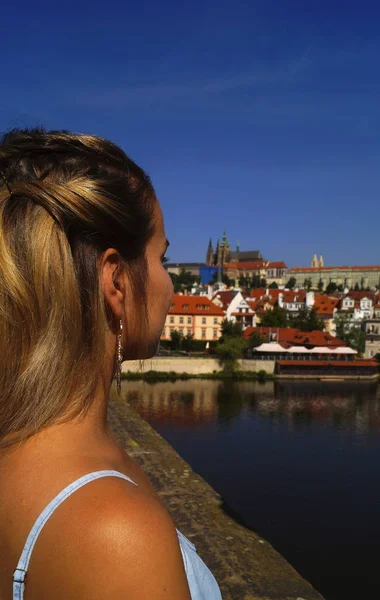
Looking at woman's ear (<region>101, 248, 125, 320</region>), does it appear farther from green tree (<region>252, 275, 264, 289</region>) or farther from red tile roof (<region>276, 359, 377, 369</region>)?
green tree (<region>252, 275, 264, 289</region>)

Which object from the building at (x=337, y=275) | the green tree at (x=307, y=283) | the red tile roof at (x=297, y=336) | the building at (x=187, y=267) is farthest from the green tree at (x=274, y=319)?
the building at (x=187, y=267)

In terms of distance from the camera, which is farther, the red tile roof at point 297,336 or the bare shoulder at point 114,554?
the red tile roof at point 297,336

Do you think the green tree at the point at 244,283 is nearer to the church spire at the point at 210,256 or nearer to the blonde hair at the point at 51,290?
the church spire at the point at 210,256

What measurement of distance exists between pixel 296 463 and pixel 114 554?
1294 centimetres

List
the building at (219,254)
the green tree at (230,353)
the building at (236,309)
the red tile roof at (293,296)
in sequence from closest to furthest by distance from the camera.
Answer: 1. the green tree at (230,353)
2. the building at (236,309)
3. the red tile roof at (293,296)
4. the building at (219,254)

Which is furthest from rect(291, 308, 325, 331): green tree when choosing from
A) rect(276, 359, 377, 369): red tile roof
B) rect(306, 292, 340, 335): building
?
rect(276, 359, 377, 369): red tile roof

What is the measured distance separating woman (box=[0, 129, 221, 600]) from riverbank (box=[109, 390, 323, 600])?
1.70 m

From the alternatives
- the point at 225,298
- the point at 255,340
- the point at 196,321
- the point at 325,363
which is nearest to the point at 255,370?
the point at 255,340

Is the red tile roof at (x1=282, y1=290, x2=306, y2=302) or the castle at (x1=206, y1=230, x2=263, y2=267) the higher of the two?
the castle at (x1=206, y1=230, x2=263, y2=267)

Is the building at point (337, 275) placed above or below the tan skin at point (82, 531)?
above

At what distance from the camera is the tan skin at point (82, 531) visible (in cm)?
44

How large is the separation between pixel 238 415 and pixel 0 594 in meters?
17.6

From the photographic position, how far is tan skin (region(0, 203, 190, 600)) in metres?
0.44

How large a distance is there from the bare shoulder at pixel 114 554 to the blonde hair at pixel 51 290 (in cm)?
13
